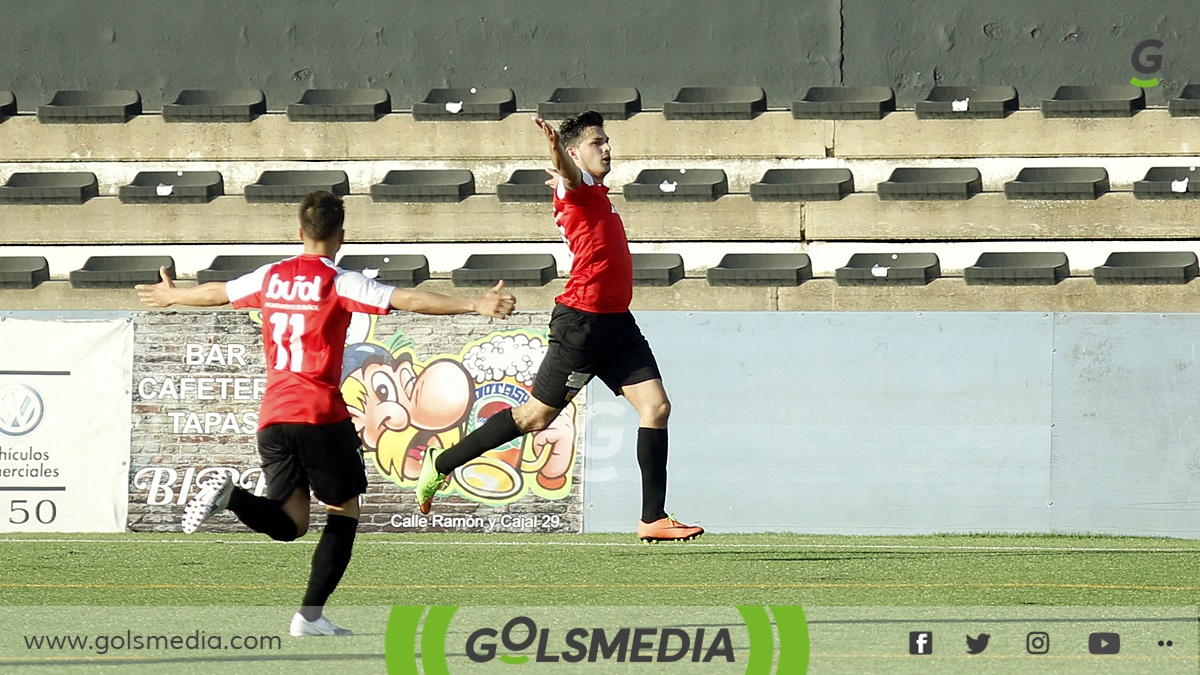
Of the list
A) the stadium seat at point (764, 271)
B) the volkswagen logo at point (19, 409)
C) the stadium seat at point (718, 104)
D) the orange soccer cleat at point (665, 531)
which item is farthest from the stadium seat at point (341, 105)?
the orange soccer cleat at point (665, 531)

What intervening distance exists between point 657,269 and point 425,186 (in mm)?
2651

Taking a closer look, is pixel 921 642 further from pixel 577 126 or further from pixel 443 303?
Result: pixel 577 126

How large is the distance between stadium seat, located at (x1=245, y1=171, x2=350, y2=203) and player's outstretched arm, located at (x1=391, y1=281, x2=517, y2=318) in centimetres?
958

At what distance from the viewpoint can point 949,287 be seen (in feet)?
44.1

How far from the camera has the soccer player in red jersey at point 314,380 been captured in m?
5.49

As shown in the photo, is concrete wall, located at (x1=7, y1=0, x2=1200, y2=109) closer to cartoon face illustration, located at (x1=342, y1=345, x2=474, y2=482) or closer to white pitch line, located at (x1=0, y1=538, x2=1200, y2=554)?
cartoon face illustration, located at (x1=342, y1=345, x2=474, y2=482)

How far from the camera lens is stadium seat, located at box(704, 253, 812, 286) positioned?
1362cm

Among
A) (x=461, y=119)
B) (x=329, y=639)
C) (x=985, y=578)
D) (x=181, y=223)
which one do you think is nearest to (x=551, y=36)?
(x=461, y=119)

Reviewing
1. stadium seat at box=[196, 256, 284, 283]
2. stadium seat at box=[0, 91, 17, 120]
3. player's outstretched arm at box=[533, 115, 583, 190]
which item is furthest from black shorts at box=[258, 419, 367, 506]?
stadium seat at box=[0, 91, 17, 120]

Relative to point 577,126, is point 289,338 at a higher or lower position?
lower

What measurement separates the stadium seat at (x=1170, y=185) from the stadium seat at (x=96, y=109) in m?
10.1

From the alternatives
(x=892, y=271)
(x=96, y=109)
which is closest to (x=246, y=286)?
(x=892, y=271)

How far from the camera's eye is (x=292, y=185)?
14.9 meters

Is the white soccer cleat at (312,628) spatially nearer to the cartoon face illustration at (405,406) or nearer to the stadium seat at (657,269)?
the cartoon face illustration at (405,406)
